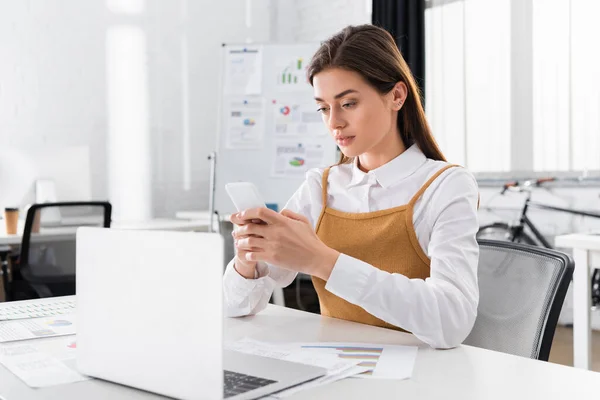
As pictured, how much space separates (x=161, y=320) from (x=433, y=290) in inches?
20.1

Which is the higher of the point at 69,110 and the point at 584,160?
the point at 69,110

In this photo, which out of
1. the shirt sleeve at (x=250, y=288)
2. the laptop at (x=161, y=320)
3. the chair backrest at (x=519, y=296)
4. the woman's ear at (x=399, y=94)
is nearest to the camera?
the laptop at (x=161, y=320)

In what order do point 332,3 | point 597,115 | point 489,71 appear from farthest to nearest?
point 332,3 → point 489,71 → point 597,115

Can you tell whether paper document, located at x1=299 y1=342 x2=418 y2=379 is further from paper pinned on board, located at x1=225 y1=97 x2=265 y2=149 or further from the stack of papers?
paper pinned on board, located at x1=225 y1=97 x2=265 y2=149

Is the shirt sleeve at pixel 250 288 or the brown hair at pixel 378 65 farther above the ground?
the brown hair at pixel 378 65

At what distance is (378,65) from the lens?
134 cm

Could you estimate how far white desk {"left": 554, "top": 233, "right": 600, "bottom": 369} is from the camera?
223cm

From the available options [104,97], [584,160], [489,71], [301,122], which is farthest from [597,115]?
[104,97]

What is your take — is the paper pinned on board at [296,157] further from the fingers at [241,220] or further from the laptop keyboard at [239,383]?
the laptop keyboard at [239,383]

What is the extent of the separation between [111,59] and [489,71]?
244cm

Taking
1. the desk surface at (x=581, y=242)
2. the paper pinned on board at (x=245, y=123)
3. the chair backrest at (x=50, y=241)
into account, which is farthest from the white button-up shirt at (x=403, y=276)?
the paper pinned on board at (x=245, y=123)

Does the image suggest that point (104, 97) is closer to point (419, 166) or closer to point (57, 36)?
point (57, 36)

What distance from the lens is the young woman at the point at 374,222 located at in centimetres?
105

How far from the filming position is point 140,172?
14.8ft
